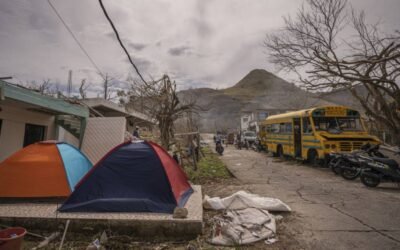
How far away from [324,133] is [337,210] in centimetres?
648

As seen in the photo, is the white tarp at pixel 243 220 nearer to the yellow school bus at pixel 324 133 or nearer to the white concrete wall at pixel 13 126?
the white concrete wall at pixel 13 126

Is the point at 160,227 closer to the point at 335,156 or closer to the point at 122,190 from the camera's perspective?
the point at 122,190

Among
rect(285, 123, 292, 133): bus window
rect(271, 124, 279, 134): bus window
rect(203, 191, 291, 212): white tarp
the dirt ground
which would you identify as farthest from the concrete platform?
rect(271, 124, 279, 134): bus window

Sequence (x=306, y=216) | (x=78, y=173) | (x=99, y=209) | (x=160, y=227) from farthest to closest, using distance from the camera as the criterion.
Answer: (x=78, y=173)
(x=306, y=216)
(x=99, y=209)
(x=160, y=227)

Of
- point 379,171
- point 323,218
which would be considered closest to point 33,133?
point 323,218

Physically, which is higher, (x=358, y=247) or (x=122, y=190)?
(x=122, y=190)

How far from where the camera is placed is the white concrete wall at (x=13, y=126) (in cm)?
703

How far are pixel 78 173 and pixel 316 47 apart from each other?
11.9 m

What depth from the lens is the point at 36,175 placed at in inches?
205

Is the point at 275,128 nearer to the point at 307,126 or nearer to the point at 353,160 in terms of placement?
the point at 307,126

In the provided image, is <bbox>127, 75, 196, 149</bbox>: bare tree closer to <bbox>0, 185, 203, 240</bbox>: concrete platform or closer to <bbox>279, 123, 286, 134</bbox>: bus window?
<bbox>0, 185, 203, 240</bbox>: concrete platform

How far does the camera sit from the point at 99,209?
179 inches

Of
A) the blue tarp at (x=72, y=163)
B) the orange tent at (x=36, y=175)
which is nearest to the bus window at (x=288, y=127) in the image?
the blue tarp at (x=72, y=163)

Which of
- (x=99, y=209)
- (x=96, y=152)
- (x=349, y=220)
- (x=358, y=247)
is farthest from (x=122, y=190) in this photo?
(x=96, y=152)
